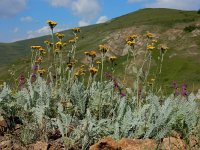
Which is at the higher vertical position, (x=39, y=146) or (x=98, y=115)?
(x=98, y=115)

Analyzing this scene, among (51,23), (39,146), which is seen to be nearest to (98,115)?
(39,146)

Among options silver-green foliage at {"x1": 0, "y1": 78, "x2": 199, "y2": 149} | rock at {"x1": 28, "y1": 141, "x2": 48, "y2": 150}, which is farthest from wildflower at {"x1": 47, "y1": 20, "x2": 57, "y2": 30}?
rock at {"x1": 28, "y1": 141, "x2": 48, "y2": 150}

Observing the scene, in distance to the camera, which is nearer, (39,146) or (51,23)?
(39,146)

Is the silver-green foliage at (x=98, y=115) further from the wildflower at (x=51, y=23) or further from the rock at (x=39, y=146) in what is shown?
the wildflower at (x=51, y=23)

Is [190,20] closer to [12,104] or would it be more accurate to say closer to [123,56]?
[123,56]

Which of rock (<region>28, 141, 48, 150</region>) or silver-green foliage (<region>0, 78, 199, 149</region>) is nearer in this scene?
rock (<region>28, 141, 48, 150</region>)

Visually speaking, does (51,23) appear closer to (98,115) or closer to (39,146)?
(98,115)

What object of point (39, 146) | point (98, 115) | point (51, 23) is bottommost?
point (39, 146)

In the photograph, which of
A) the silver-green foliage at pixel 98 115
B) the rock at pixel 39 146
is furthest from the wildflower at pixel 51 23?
the rock at pixel 39 146

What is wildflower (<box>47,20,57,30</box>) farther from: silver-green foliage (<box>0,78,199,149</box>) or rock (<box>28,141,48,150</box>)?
rock (<box>28,141,48,150</box>)

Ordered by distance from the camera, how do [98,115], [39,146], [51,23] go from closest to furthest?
[39,146]
[98,115]
[51,23]

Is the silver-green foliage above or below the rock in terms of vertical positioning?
above

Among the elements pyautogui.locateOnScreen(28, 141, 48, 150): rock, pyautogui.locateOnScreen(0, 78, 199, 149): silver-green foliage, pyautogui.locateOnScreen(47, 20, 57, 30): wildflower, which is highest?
pyautogui.locateOnScreen(47, 20, 57, 30): wildflower

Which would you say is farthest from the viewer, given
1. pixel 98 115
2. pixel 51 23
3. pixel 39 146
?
pixel 51 23
